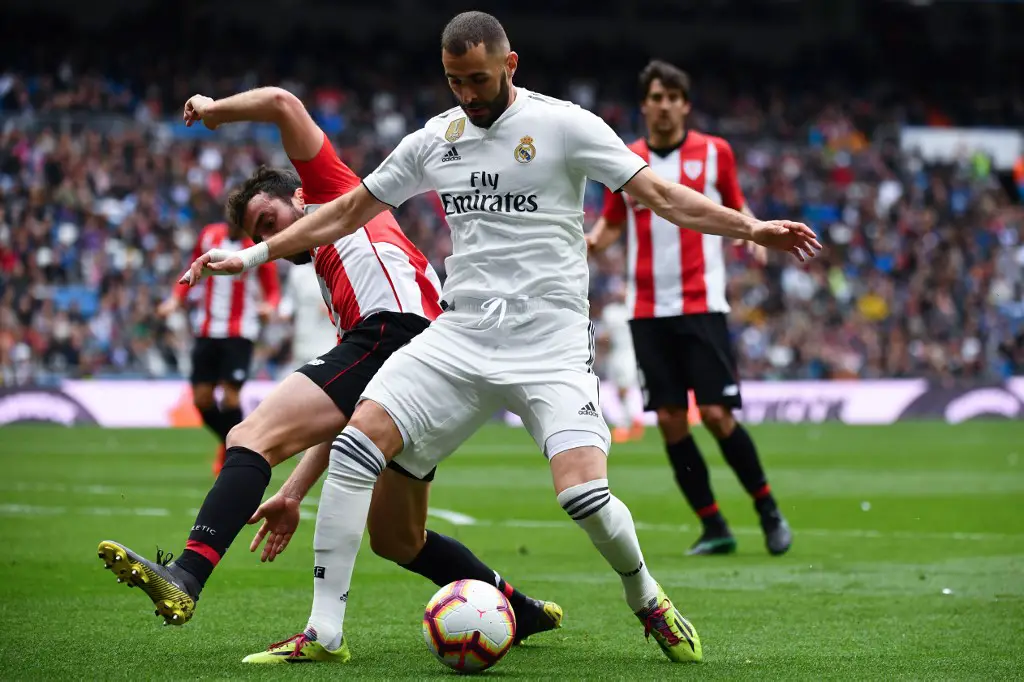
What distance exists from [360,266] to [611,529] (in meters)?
1.57

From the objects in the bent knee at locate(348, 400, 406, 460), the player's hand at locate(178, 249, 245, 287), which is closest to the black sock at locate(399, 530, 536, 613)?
the bent knee at locate(348, 400, 406, 460)

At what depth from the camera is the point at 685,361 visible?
9141mm

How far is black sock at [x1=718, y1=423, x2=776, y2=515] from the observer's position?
29.7ft

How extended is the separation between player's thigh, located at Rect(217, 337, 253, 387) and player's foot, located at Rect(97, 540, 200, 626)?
9.17m

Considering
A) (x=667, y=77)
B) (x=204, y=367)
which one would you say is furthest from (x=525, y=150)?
(x=204, y=367)

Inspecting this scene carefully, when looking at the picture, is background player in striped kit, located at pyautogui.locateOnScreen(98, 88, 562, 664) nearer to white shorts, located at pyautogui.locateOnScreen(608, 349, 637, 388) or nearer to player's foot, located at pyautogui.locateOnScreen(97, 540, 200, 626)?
player's foot, located at pyautogui.locateOnScreen(97, 540, 200, 626)

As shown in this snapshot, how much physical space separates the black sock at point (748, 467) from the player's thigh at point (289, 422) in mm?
4031

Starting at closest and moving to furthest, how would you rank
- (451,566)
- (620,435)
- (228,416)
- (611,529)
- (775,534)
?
(611,529), (451,566), (775,534), (228,416), (620,435)

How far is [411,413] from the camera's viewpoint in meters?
5.34

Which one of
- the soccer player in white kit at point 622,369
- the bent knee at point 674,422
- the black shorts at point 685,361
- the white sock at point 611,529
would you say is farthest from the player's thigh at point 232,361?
the soccer player in white kit at point 622,369

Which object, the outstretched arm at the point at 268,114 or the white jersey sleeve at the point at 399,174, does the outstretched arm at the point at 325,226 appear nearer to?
the white jersey sleeve at the point at 399,174

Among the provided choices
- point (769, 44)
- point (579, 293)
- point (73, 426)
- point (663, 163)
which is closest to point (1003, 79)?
point (769, 44)

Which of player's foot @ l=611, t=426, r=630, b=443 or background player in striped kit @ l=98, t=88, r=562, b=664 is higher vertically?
background player in striped kit @ l=98, t=88, r=562, b=664

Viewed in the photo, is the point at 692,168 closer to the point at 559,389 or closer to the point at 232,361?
the point at 559,389
